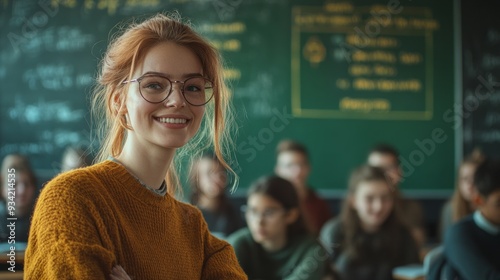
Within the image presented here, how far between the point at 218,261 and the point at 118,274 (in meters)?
0.33

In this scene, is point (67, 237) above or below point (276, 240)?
above

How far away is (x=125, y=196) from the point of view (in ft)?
4.51

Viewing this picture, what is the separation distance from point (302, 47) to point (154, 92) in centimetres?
378

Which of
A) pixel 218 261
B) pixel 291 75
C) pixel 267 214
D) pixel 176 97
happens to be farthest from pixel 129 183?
pixel 291 75

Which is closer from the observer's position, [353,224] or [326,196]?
[353,224]

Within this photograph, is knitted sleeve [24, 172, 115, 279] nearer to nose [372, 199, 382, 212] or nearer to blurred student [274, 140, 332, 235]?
nose [372, 199, 382, 212]

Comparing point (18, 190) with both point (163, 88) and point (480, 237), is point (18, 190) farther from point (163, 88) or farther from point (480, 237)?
point (163, 88)

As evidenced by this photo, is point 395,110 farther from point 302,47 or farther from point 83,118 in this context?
point 83,118

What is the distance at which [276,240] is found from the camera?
3.70 metres

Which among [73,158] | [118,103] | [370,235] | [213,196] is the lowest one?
[370,235]

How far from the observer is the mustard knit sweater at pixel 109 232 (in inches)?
48.3

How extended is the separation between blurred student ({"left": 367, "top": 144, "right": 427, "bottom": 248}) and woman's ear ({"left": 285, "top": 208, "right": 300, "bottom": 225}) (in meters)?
1.27

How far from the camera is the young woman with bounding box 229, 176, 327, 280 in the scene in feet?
11.8

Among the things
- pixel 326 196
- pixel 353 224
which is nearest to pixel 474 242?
pixel 353 224
